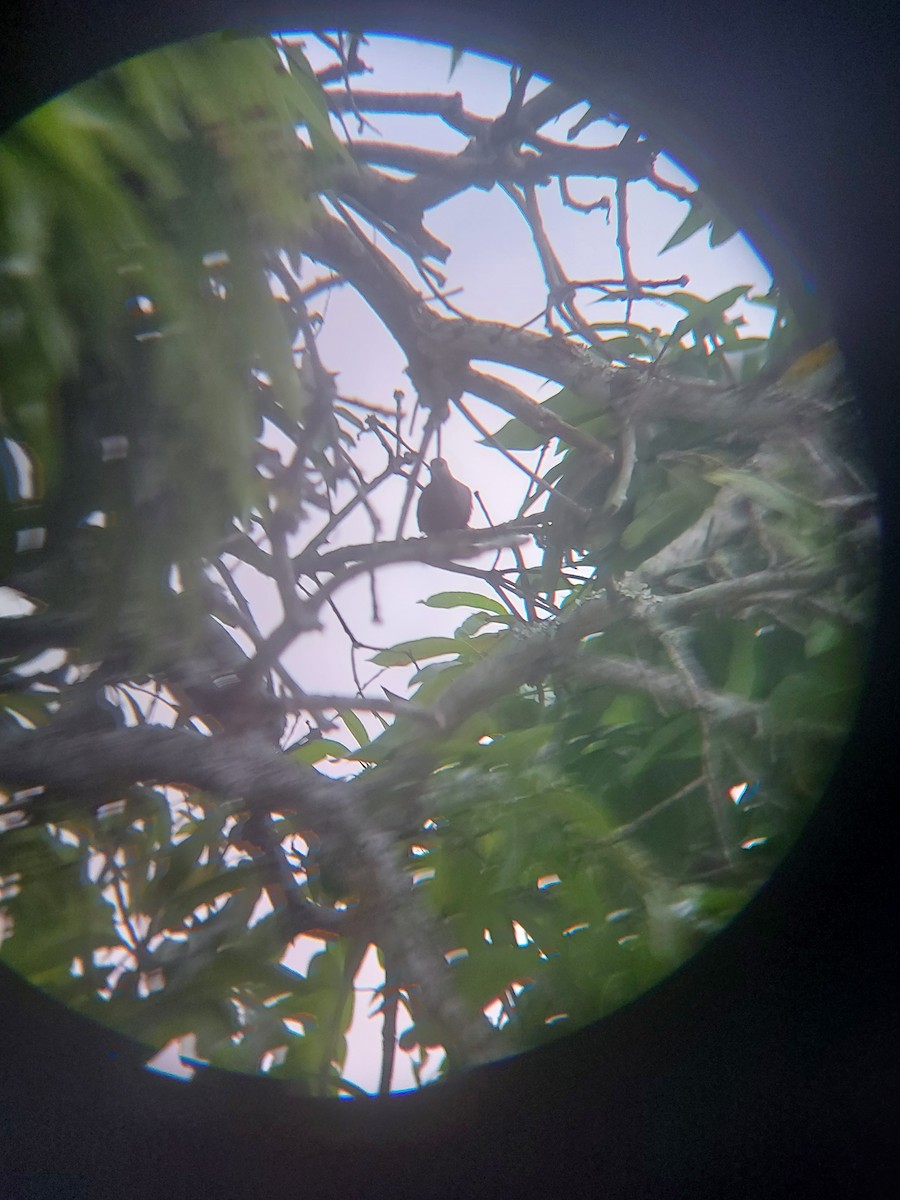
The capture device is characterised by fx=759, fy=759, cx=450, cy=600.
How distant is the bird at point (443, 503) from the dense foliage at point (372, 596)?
1cm

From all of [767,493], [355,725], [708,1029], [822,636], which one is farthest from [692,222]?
[708,1029]

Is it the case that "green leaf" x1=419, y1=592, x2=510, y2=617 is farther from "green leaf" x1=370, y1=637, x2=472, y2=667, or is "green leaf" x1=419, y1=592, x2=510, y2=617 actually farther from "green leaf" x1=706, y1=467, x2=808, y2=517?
"green leaf" x1=706, y1=467, x2=808, y2=517

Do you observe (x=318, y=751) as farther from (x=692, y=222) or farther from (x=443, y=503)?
(x=692, y=222)

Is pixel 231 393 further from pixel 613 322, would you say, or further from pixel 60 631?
pixel 613 322

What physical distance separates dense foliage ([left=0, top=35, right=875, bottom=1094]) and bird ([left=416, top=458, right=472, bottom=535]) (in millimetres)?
12

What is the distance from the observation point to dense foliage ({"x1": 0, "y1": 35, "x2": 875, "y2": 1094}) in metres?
0.42

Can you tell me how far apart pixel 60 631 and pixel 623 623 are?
372 millimetres

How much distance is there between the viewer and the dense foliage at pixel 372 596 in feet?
1.38

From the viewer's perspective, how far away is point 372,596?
48 cm

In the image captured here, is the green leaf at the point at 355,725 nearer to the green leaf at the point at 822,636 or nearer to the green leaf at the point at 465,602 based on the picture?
the green leaf at the point at 465,602

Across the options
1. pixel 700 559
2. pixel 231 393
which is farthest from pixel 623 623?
pixel 231 393

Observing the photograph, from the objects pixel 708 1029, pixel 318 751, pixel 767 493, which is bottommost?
pixel 708 1029

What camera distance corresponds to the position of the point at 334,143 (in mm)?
496

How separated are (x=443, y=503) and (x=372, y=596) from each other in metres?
0.08
